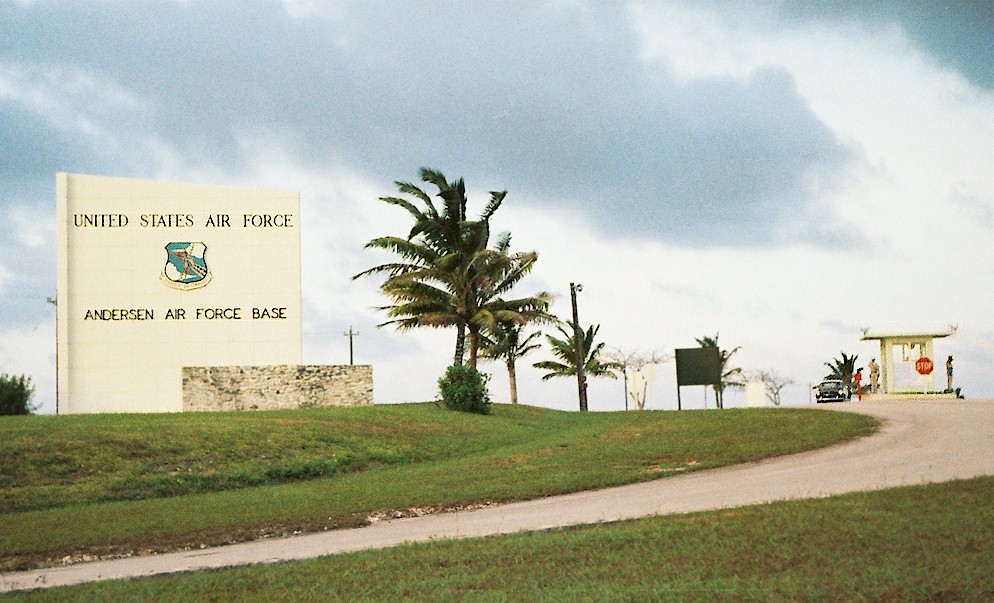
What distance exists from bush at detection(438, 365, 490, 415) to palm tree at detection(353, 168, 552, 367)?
255 centimetres

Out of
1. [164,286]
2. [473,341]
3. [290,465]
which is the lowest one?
[290,465]

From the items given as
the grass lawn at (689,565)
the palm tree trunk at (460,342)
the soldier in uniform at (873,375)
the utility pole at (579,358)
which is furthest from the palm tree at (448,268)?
the grass lawn at (689,565)

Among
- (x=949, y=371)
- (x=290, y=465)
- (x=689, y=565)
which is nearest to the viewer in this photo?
(x=689, y=565)

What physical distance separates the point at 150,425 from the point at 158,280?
1291 centimetres

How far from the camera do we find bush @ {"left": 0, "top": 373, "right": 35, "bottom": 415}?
114ft

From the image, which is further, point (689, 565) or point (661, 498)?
point (661, 498)

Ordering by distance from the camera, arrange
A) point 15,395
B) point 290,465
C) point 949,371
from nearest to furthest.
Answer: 1. point 290,465
2. point 15,395
3. point 949,371

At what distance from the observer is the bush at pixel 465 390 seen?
3600cm

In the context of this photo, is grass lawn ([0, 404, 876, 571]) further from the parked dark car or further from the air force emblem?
the parked dark car

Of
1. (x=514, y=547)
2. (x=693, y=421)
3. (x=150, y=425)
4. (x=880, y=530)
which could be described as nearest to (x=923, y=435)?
(x=693, y=421)

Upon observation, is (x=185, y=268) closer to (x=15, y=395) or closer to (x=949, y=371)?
(x=15, y=395)

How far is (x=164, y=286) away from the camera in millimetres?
36938

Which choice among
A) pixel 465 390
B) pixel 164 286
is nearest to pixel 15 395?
pixel 164 286

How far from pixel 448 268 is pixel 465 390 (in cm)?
559
